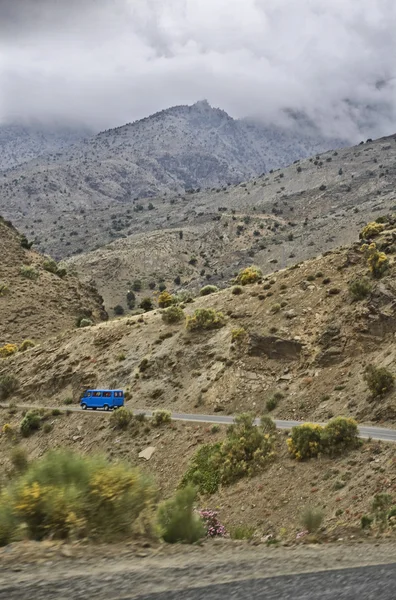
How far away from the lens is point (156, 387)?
41500 millimetres

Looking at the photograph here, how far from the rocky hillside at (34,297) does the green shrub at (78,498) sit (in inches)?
2205

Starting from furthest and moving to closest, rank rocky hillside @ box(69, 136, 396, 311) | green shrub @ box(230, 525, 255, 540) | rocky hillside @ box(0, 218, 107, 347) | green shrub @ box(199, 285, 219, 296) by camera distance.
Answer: rocky hillside @ box(69, 136, 396, 311)
rocky hillside @ box(0, 218, 107, 347)
green shrub @ box(199, 285, 219, 296)
green shrub @ box(230, 525, 255, 540)

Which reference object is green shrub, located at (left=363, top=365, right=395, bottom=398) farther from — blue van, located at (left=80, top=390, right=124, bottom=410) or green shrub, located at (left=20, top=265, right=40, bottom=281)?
green shrub, located at (left=20, top=265, right=40, bottom=281)

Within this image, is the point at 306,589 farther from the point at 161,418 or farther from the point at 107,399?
the point at 107,399

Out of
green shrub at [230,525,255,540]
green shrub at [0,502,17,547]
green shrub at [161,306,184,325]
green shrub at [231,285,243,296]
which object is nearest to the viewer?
green shrub at [0,502,17,547]

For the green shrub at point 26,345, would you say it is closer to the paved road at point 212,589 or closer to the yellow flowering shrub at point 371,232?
the yellow flowering shrub at point 371,232

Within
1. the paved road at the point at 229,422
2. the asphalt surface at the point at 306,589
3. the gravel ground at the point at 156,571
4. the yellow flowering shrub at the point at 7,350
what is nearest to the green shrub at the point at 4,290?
the yellow flowering shrub at the point at 7,350

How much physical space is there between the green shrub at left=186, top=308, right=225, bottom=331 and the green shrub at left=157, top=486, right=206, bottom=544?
34395 millimetres

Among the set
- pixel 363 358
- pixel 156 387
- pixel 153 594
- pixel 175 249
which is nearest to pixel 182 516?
pixel 153 594

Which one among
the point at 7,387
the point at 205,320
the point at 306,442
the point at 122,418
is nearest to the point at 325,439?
the point at 306,442

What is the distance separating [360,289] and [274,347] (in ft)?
25.1

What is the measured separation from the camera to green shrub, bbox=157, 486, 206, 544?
368 inches

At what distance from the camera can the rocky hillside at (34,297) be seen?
210ft

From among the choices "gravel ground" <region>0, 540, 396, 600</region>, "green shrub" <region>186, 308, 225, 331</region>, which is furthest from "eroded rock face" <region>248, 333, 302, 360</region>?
"gravel ground" <region>0, 540, 396, 600</region>
